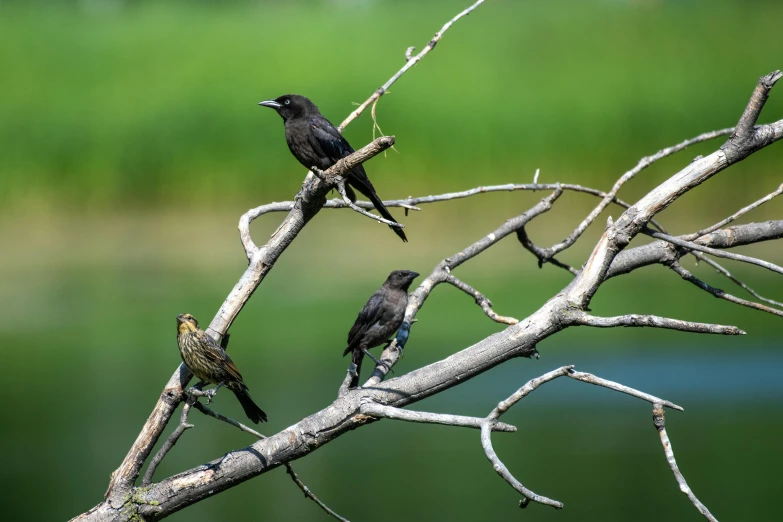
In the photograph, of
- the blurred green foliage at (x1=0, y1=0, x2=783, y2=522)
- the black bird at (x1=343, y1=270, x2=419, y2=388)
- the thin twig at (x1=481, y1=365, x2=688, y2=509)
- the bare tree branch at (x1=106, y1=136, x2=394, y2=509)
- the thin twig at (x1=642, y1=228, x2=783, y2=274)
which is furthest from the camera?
the blurred green foliage at (x1=0, y1=0, x2=783, y2=522)

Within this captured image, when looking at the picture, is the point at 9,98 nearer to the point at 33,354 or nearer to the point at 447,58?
the point at 33,354

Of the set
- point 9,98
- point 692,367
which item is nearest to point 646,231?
point 692,367

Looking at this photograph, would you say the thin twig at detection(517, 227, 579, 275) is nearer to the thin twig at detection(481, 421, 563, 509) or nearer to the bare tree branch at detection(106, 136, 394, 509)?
the bare tree branch at detection(106, 136, 394, 509)

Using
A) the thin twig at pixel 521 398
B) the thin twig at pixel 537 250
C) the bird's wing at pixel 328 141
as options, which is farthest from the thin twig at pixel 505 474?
the bird's wing at pixel 328 141

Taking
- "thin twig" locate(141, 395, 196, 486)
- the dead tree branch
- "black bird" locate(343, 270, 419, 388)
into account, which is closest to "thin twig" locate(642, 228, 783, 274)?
the dead tree branch

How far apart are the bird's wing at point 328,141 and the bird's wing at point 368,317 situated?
2.65ft

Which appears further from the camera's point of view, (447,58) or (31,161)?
(447,58)

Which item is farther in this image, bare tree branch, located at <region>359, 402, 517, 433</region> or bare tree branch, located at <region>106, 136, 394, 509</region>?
bare tree branch, located at <region>106, 136, 394, 509</region>

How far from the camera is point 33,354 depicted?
1052 cm

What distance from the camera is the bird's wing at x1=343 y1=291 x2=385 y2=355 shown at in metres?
5.14

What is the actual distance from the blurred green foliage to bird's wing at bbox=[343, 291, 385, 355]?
2292mm

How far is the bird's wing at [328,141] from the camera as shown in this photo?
5355 millimetres

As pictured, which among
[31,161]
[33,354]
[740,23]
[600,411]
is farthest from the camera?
[740,23]

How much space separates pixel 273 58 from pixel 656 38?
592 centimetres
